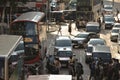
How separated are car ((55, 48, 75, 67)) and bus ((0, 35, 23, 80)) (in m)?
9.92

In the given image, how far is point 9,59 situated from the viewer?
14570mm

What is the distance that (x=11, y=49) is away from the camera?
49.9ft

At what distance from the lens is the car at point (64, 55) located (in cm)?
2770

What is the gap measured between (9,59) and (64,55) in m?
13.9

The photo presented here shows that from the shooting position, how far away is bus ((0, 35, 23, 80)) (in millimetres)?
13902

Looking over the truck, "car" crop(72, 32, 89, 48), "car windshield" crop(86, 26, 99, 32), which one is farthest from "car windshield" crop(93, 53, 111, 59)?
the truck

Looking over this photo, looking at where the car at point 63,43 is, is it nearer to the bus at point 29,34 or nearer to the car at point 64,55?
the car at point 64,55

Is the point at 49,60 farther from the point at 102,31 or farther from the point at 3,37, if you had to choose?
the point at 102,31

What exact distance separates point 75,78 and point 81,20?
30.5 metres

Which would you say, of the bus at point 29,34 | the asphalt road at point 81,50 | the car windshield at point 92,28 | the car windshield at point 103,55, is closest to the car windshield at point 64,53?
the asphalt road at point 81,50

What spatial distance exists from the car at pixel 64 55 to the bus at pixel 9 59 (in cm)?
992

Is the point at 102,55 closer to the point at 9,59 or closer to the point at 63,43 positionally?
the point at 63,43

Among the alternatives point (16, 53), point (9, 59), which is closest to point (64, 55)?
point (16, 53)

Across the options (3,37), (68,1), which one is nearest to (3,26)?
(3,37)
